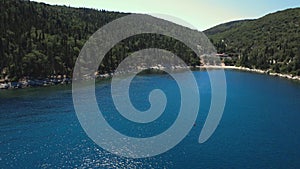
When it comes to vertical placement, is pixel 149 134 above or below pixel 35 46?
below

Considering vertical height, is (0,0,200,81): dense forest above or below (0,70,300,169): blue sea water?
above

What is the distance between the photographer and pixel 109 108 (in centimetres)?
Result: 8638

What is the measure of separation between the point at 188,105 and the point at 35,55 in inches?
2705

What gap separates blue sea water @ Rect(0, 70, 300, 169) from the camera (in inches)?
1950

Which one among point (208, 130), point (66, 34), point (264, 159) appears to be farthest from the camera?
point (66, 34)

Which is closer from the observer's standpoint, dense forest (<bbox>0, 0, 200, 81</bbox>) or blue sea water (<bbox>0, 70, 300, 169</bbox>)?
blue sea water (<bbox>0, 70, 300, 169</bbox>)

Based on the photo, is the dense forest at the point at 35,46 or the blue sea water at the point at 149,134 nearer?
the blue sea water at the point at 149,134

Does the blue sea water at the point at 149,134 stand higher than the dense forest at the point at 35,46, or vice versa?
the dense forest at the point at 35,46

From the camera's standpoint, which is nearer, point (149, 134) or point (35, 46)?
point (149, 134)

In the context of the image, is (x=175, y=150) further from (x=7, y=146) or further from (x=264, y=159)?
(x=7, y=146)

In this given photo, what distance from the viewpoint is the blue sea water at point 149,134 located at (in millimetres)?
49531

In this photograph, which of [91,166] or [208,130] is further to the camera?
[208,130]

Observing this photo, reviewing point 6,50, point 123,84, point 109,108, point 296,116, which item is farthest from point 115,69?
point 296,116

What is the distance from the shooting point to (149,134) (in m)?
63.7
